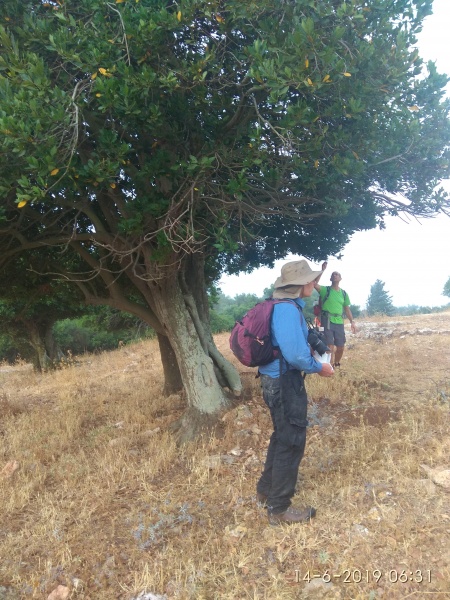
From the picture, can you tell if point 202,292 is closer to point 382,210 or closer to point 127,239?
point 127,239

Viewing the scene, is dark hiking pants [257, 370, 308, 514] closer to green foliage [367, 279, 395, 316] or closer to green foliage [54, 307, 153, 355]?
green foliage [54, 307, 153, 355]

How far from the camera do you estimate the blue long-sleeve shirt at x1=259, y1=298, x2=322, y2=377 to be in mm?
3203

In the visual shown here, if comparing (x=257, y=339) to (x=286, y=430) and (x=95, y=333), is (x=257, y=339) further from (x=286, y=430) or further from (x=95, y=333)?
(x=95, y=333)

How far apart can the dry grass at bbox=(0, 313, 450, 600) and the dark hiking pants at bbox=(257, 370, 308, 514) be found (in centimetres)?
27

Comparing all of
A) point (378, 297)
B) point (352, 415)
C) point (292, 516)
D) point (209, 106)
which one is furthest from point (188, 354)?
point (378, 297)

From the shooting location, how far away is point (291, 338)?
10.5 ft

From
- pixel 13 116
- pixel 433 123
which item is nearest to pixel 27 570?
pixel 13 116

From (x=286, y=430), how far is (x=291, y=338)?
2.52 ft

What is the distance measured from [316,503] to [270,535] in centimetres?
57

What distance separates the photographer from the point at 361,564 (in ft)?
9.43

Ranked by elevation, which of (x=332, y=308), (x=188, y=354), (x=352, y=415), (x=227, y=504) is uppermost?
(x=332, y=308)

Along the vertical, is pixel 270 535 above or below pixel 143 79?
below

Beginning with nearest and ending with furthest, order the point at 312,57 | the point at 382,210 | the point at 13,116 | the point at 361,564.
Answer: the point at 361,564, the point at 13,116, the point at 312,57, the point at 382,210

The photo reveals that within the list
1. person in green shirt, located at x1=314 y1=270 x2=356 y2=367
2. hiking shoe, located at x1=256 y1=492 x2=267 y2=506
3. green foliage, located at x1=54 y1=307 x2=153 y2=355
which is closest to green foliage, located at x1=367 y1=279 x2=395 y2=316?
green foliage, located at x1=54 y1=307 x2=153 y2=355
